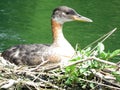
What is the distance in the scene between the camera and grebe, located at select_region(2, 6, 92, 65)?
30.9ft

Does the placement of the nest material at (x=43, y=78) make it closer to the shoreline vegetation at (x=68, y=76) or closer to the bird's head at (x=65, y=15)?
the shoreline vegetation at (x=68, y=76)

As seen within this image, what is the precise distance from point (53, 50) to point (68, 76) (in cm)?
156

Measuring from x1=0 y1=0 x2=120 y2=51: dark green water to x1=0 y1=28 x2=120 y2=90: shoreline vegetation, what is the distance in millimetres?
6796

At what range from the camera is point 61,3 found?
74.6ft

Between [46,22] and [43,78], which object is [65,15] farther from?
[46,22]

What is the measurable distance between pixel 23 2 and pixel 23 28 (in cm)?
522

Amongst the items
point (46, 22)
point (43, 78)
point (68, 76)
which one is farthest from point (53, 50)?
point (46, 22)

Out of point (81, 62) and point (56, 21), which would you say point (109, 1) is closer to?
point (56, 21)

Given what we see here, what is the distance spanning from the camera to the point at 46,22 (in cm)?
1927

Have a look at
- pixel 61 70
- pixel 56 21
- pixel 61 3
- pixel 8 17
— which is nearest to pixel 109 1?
pixel 61 3

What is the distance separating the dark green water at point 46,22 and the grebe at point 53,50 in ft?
16.6

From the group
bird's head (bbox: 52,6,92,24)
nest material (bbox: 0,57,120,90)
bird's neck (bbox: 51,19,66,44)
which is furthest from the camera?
bird's neck (bbox: 51,19,66,44)

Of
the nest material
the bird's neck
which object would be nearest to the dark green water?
the bird's neck

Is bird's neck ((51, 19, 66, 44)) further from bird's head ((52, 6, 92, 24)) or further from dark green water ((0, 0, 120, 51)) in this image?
dark green water ((0, 0, 120, 51))
